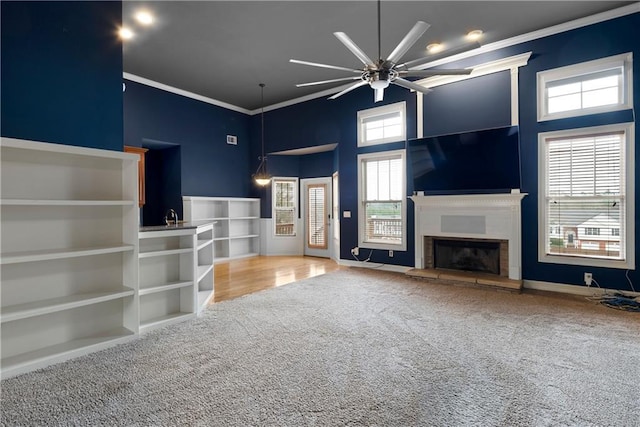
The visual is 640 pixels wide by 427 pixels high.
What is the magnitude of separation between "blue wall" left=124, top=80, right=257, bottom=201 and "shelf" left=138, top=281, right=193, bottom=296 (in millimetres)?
3815

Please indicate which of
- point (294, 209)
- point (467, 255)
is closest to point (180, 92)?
point (294, 209)

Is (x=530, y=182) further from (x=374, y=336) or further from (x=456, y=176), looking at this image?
(x=374, y=336)

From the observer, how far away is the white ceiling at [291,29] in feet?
12.8

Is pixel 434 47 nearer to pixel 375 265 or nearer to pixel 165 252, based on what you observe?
pixel 375 265

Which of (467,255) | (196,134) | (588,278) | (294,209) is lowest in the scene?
(588,278)

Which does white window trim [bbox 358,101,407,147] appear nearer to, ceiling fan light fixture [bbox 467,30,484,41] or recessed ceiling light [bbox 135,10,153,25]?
ceiling fan light fixture [bbox 467,30,484,41]

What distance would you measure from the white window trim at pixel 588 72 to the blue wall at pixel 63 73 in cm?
519

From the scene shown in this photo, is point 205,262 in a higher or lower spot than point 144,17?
lower

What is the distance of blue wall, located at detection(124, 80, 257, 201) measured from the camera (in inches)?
241

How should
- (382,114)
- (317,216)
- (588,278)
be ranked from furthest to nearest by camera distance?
(317,216) → (382,114) → (588,278)

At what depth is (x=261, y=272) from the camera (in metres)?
5.94

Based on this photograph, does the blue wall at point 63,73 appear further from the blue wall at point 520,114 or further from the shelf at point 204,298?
the blue wall at point 520,114

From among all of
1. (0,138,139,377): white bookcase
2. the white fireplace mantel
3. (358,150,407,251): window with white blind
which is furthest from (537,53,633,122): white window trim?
(0,138,139,377): white bookcase

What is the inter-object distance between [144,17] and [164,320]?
3.64 m
